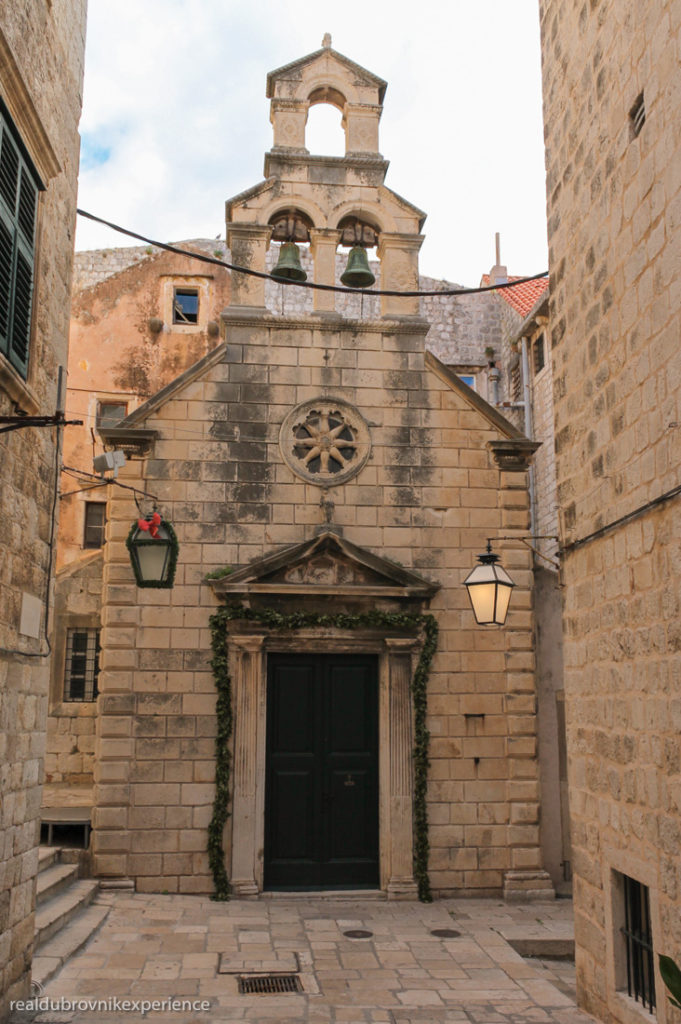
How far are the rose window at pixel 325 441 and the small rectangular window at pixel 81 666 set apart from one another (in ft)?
15.2

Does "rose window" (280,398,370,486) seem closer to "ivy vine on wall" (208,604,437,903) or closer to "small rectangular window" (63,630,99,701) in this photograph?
"ivy vine on wall" (208,604,437,903)

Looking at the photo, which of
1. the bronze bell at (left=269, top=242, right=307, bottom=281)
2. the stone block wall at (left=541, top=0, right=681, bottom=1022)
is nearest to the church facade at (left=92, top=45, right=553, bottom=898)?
the bronze bell at (left=269, top=242, right=307, bottom=281)

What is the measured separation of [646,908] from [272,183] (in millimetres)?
8977

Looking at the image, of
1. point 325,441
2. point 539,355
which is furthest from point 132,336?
point 539,355

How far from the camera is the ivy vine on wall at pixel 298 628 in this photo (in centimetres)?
965

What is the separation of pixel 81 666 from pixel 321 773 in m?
4.81

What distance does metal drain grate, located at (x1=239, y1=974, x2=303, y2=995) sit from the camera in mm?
6802

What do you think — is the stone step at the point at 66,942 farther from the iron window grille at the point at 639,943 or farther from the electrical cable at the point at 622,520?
the electrical cable at the point at 622,520

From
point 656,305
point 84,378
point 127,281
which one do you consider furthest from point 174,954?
point 127,281

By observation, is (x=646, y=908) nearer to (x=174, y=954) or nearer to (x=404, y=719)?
(x=174, y=954)

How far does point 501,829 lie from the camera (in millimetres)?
10055

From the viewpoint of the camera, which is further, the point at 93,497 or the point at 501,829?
the point at 93,497

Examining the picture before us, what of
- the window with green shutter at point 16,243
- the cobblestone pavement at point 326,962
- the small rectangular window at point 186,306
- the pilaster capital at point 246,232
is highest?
the small rectangular window at point 186,306

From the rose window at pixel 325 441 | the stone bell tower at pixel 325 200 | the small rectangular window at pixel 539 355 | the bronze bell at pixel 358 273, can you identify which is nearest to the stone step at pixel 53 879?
the rose window at pixel 325 441
